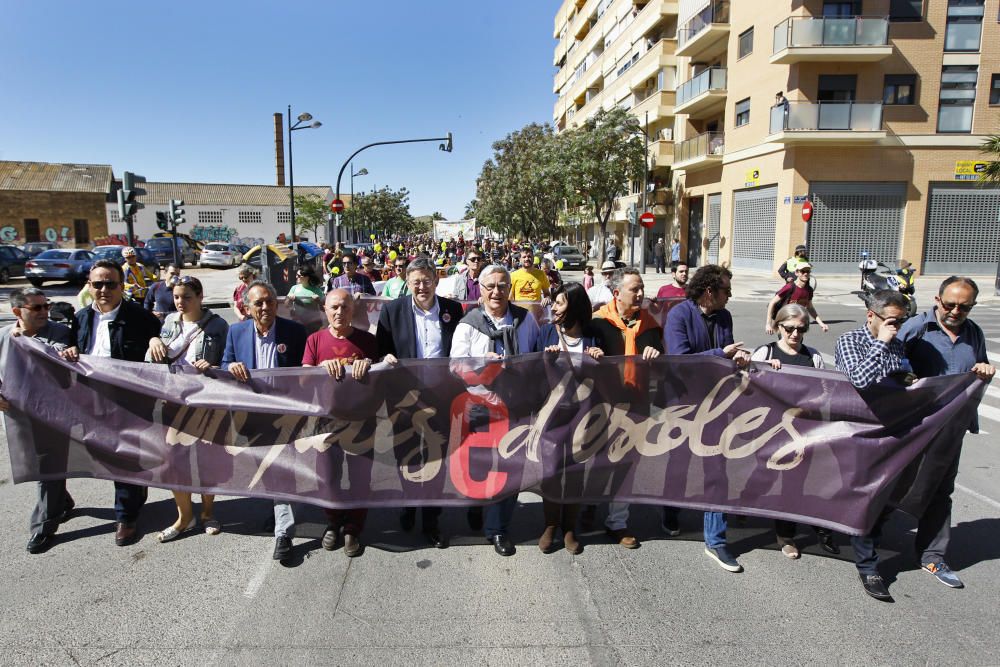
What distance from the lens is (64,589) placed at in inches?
147

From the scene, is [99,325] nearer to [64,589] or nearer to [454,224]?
[64,589]

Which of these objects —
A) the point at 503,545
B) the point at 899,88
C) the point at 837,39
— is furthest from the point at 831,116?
the point at 503,545

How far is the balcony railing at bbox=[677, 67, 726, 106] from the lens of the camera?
3186cm

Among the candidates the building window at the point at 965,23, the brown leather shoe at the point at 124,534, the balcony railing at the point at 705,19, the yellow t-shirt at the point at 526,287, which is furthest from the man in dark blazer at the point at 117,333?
the balcony railing at the point at 705,19

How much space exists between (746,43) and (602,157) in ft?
30.6

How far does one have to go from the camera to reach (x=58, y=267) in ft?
85.5

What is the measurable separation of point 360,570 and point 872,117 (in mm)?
28274

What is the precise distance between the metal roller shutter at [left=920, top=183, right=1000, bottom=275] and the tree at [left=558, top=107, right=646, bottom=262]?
1500 cm

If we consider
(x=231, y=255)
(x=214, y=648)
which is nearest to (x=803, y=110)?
(x=214, y=648)

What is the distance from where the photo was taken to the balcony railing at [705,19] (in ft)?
104

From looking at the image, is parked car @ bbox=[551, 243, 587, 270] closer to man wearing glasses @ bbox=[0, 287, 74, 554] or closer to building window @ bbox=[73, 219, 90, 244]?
man wearing glasses @ bbox=[0, 287, 74, 554]

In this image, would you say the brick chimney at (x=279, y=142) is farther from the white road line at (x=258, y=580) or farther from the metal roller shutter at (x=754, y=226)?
the white road line at (x=258, y=580)

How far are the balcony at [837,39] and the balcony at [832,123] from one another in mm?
1804

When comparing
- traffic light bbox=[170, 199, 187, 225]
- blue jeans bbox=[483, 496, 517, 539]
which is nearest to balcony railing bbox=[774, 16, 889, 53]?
traffic light bbox=[170, 199, 187, 225]
